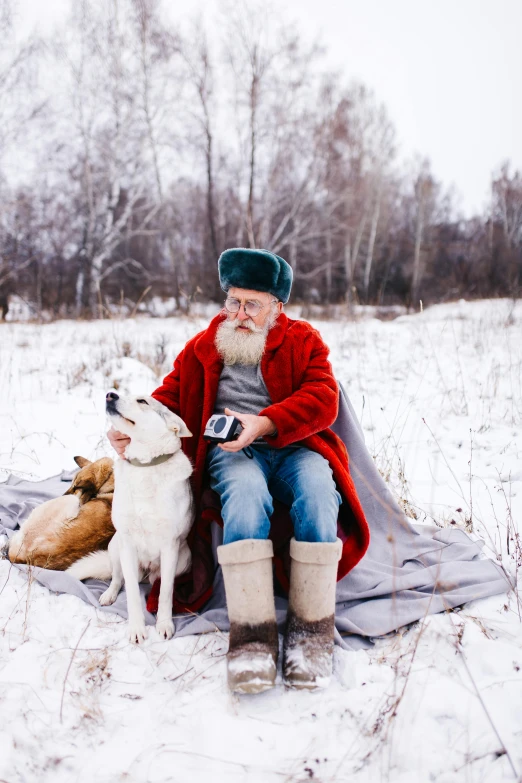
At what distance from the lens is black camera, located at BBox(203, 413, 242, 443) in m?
2.11

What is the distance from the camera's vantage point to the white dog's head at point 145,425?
214 cm

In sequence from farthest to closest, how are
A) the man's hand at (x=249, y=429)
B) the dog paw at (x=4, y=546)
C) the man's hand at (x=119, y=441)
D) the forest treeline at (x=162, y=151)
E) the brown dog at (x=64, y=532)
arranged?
the forest treeline at (x=162, y=151), the dog paw at (x=4, y=546), the brown dog at (x=64, y=532), the man's hand at (x=119, y=441), the man's hand at (x=249, y=429)

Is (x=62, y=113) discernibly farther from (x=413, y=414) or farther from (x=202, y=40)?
(x=413, y=414)

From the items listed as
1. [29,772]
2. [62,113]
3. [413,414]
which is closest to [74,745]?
[29,772]

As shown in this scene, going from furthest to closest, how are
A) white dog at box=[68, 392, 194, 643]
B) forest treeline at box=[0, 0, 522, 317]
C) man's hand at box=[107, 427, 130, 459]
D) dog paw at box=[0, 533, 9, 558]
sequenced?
forest treeline at box=[0, 0, 522, 317], dog paw at box=[0, 533, 9, 558], man's hand at box=[107, 427, 130, 459], white dog at box=[68, 392, 194, 643]

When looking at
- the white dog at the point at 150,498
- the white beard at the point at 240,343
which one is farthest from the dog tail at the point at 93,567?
the white beard at the point at 240,343

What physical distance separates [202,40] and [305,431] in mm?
13206

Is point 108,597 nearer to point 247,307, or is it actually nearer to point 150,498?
point 150,498

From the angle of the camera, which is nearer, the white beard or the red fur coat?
the red fur coat

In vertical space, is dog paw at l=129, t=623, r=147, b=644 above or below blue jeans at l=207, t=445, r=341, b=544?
below

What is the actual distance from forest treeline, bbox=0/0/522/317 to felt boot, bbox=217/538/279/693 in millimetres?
10198

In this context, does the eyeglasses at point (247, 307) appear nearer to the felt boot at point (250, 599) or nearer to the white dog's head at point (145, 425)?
the white dog's head at point (145, 425)

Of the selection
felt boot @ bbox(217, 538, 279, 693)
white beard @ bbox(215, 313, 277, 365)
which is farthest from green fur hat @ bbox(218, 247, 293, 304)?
felt boot @ bbox(217, 538, 279, 693)

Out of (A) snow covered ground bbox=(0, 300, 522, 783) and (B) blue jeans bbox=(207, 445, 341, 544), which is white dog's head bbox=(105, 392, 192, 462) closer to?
(B) blue jeans bbox=(207, 445, 341, 544)
